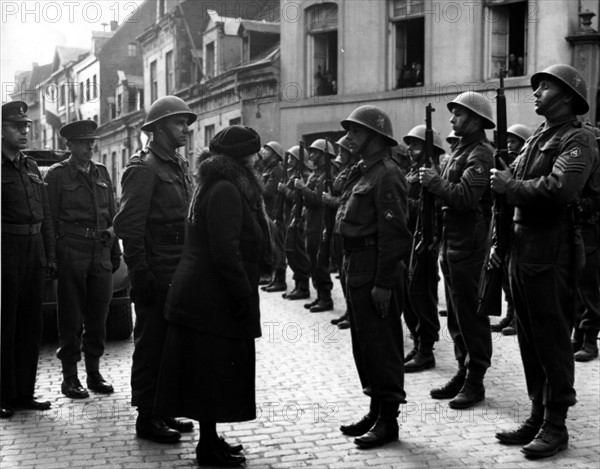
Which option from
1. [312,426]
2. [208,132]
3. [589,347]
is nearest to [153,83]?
[208,132]

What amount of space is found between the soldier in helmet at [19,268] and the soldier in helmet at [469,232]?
3.18 m

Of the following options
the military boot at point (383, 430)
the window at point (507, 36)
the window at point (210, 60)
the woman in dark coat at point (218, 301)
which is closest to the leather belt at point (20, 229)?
the woman in dark coat at point (218, 301)

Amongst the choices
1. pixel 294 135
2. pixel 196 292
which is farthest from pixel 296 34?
pixel 196 292

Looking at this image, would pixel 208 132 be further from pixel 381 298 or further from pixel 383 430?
pixel 383 430

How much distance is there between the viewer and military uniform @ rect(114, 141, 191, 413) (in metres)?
5.21

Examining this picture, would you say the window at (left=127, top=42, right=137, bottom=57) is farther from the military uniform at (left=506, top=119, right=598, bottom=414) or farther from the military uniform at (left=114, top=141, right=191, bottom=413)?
the military uniform at (left=506, top=119, right=598, bottom=414)

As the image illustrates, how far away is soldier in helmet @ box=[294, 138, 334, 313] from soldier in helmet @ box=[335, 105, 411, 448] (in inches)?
213

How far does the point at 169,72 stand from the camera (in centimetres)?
3281

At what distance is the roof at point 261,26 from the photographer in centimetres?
2655

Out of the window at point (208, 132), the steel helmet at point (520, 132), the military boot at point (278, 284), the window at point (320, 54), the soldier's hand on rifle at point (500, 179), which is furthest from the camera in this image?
the window at point (208, 132)

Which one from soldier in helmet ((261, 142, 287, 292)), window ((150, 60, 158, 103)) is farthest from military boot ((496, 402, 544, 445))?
window ((150, 60, 158, 103))

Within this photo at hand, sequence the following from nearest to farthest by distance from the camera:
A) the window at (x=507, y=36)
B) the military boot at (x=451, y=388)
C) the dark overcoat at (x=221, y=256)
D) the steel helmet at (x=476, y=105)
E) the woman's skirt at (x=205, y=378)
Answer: the dark overcoat at (x=221, y=256) < the woman's skirt at (x=205, y=378) < the steel helmet at (x=476, y=105) < the military boot at (x=451, y=388) < the window at (x=507, y=36)

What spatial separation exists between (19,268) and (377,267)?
2.88m

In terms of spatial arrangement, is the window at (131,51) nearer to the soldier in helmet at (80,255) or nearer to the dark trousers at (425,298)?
the soldier in helmet at (80,255)
